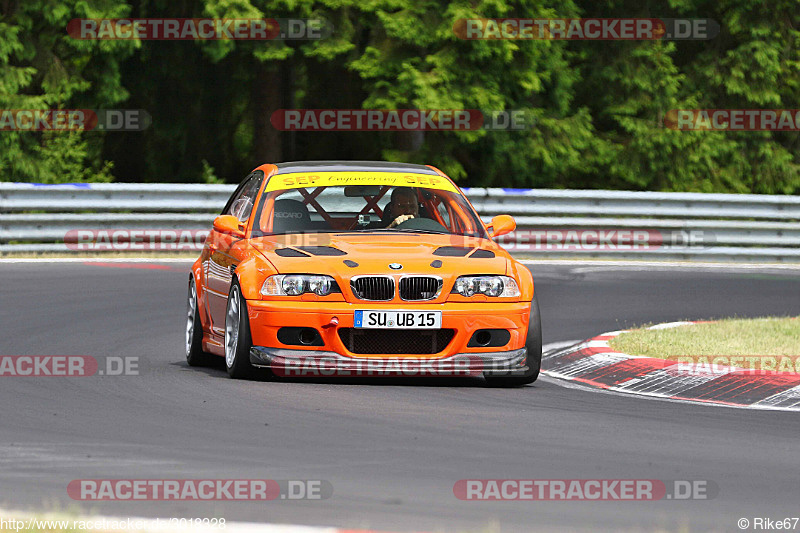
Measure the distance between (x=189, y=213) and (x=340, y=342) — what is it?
12.0 m

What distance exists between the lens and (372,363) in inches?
387

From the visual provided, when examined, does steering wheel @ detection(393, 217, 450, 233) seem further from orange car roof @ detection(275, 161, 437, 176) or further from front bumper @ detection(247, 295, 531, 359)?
front bumper @ detection(247, 295, 531, 359)

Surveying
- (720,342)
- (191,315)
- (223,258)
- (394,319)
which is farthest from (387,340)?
(720,342)

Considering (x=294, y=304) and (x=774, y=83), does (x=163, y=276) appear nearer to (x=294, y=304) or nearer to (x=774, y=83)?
(x=294, y=304)

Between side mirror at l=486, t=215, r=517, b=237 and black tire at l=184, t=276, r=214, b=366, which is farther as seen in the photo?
black tire at l=184, t=276, r=214, b=366

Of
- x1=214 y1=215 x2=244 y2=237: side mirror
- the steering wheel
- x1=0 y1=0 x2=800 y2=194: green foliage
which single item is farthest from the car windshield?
x1=0 y1=0 x2=800 y2=194: green foliage

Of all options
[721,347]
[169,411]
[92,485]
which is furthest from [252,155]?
[92,485]

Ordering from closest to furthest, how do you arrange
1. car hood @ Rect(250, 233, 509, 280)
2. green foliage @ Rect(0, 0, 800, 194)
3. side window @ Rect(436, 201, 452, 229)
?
car hood @ Rect(250, 233, 509, 280), side window @ Rect(436, 201, 452, 229), green foliage @ Rect(0, 0, 800, 194)

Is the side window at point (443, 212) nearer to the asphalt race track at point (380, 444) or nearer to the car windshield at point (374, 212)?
the car windshield at point (374, 212)

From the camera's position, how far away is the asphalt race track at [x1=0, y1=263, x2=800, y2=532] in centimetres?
621

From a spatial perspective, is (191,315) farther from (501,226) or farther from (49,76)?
(49,76)

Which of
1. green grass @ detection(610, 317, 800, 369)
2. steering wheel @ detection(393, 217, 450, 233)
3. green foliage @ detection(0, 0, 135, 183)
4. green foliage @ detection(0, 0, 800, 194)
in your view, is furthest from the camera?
green foliage @ detection(0, 0, 800, 194)

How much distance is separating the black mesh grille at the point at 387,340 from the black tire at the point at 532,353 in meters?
0.65

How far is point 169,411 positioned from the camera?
8.81m
